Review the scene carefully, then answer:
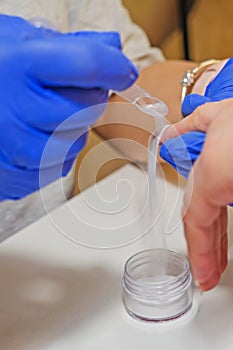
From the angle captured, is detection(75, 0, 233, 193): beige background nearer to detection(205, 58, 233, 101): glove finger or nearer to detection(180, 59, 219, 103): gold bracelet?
detection(180, 59, 219, 103): gold bracelet

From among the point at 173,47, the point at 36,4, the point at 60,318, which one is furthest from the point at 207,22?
the point at 60,318

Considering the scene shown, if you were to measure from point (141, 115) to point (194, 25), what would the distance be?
92 centimetres

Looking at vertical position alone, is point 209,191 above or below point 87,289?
above

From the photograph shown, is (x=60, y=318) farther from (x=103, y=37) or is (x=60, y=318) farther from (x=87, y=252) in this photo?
(x=103, y=37)

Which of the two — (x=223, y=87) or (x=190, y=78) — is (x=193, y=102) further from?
(x=190, y=78)

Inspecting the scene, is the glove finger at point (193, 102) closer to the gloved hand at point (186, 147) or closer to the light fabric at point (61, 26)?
the gloved hand at point (186, 147)

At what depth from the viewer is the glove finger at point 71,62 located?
394 millimetres

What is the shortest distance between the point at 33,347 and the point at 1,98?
225 mm

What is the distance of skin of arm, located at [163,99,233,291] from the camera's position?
0.42 metres

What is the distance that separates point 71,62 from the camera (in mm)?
393

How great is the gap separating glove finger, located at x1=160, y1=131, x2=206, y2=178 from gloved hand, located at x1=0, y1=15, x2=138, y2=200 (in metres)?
0.08

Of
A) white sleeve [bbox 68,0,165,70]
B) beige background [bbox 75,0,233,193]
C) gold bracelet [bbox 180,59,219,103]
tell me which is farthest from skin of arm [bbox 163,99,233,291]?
beige background [bbox 75,0,233,193]

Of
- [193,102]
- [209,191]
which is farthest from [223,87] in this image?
[209,191]

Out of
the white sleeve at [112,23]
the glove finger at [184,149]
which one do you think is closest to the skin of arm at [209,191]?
the glove finger at [184,149]
